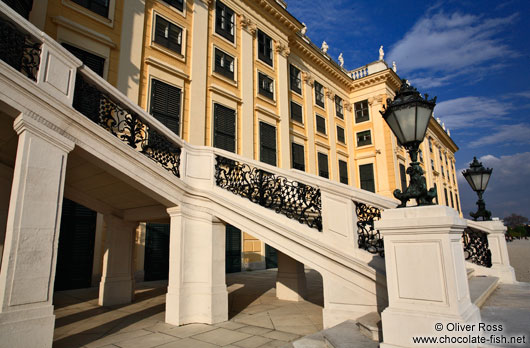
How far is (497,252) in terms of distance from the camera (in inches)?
320

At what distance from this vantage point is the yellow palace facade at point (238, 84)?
429 inches

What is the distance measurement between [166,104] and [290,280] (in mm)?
8348

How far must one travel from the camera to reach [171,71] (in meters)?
12.5

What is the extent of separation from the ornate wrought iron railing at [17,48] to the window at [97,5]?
24.9 feet

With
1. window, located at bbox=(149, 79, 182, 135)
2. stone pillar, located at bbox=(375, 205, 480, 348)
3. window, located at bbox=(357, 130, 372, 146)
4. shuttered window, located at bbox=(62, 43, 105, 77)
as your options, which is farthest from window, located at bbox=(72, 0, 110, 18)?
→ window, located at bbox=(357, 130, 372, 146)

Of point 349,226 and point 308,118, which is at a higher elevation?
point 308,118

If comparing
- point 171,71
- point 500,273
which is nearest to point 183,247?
point 500,273

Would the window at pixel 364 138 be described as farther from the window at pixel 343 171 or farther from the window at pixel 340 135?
the window at pixel 343 171

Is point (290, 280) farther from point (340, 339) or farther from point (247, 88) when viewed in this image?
point (247, 88)

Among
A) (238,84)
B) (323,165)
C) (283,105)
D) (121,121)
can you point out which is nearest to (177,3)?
(238,84)

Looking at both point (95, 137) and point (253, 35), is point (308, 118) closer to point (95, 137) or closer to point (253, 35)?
point (253, 35)

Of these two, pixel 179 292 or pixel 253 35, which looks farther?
pixel 253 35

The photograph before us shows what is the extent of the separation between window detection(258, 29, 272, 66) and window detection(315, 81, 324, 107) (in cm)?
545

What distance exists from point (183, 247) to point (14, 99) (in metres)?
3.56
